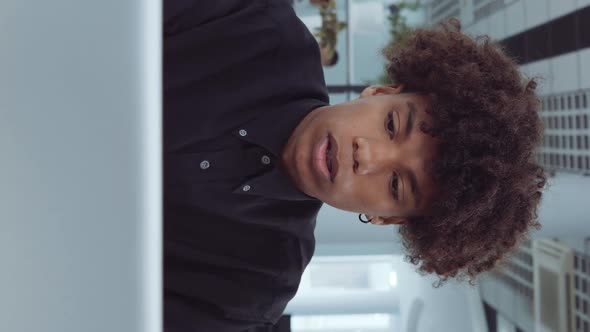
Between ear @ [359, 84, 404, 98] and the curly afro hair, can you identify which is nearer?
the curly afro hair

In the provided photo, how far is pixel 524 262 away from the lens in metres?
2.09

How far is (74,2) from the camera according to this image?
0.64 ft

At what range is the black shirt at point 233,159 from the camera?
90 cm

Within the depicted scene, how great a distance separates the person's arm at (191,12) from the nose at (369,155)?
0.30 m

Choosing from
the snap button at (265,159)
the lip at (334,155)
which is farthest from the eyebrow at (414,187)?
the snap button at (265,159)

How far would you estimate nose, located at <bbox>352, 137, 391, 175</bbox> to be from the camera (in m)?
0.90

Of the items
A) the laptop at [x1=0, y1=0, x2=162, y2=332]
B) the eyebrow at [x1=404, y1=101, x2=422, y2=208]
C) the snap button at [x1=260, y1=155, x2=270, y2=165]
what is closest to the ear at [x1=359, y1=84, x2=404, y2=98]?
the eyebrow at [x1=404, y1=101, x2=422, y2=208]

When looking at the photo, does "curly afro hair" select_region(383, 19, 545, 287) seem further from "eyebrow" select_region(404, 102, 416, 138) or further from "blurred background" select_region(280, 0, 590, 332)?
"blurred background" select_region(280, 0, 590, 332)

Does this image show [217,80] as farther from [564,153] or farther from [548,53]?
[548,53]

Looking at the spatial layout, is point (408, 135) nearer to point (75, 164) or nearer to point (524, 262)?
point (75, 164)

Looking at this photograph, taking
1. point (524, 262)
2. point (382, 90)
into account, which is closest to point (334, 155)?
point (382, 90)

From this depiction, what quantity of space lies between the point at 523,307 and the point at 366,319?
22.3 inches

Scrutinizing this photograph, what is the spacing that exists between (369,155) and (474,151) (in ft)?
0.54

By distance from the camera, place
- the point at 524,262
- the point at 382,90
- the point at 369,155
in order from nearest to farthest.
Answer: the point at 369,155, the point at 382,90, the point at 524,262
